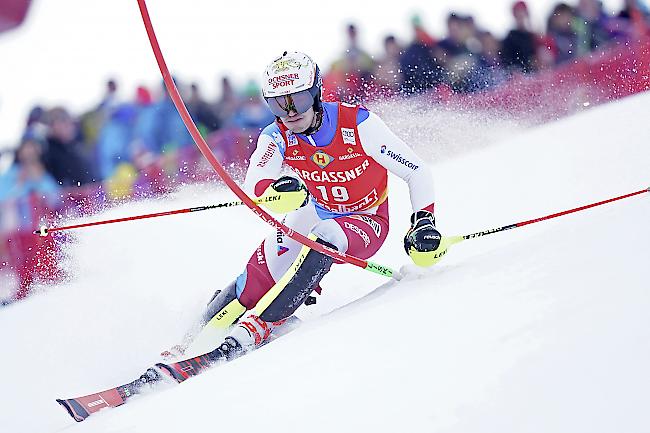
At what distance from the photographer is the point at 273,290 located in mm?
3072

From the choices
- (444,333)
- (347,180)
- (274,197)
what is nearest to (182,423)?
(444,333)

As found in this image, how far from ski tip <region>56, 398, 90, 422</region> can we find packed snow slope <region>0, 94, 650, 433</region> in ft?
0.16

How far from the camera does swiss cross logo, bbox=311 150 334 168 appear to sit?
3.33 m

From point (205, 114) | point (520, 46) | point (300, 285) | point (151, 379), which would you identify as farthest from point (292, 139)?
point (520, 46)

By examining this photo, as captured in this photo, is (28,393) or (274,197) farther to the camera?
(28,393)

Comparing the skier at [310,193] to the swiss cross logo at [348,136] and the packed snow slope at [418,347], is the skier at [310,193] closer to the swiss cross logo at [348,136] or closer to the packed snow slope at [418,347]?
the swiss cross logo at [348,136]

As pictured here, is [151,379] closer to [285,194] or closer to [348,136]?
[285,194]

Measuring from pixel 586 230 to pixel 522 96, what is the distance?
4942 mm

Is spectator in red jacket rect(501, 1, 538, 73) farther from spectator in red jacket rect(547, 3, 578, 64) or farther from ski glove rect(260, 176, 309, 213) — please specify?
ski glove rect(260, 176, 309, 213)

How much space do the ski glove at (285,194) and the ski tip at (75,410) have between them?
3.34 ft

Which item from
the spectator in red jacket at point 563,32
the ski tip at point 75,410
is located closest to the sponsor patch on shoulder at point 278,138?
the ski tip at point 75,410

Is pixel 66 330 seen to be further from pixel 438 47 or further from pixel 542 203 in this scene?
pixel 438 47

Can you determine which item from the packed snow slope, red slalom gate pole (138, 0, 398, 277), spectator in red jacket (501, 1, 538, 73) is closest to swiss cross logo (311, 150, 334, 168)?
red slalom gate pole (138, 0, 398, 277)

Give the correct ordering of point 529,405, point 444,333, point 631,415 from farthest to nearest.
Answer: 1. point 444,333
2. point 529,405
3. point 631,415
